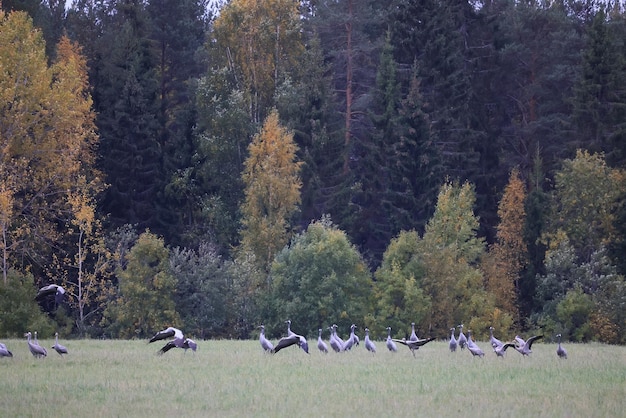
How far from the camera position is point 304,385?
2125 cm

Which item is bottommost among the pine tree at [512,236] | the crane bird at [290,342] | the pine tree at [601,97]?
the crane bird at [290,342]

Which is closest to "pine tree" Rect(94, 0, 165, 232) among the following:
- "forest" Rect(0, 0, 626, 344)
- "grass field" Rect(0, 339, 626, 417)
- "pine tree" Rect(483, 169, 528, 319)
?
"forest" Rect(0, 0, 626, 344)

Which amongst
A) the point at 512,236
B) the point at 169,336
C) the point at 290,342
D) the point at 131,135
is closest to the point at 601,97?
the point at 512,236

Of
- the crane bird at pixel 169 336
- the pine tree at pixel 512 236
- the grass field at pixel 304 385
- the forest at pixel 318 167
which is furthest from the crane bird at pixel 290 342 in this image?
the pine tree at pixel 512 236

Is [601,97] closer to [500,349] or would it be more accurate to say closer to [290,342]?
[500,349]

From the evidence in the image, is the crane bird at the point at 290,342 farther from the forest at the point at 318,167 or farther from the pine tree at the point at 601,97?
the pine tree at the point at 601,97

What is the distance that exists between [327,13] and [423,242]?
17485 mm

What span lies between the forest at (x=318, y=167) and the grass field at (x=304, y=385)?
1975 centimetres

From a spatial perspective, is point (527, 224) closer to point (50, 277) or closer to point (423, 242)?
point (423, 242)

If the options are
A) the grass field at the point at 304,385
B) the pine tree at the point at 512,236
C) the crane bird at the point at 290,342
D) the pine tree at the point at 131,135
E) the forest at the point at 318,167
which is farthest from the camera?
the pine tree at the point at 131,135

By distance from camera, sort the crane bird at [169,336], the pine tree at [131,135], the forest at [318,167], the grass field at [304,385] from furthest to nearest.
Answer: the pine tree at [131,135], the forest at [318,167], the crane bird at [169,336], the grass field at [304,385]

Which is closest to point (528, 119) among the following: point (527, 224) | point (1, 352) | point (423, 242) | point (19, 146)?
point (527, 224)

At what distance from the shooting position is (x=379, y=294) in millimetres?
54500

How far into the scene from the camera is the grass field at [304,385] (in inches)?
717
